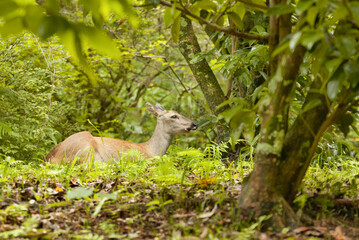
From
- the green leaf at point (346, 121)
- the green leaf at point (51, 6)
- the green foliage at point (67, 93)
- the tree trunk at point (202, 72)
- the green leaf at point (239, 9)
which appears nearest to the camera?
the green leaf at point (51, 6)

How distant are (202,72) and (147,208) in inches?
119

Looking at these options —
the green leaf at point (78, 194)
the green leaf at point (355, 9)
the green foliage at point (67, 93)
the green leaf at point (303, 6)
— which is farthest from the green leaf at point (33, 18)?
the green leaf at point (78, 194)

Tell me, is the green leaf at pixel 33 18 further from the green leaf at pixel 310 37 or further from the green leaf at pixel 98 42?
the green leaf at pixel 310 37

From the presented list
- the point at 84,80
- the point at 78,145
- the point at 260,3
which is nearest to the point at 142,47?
the point at 84,80

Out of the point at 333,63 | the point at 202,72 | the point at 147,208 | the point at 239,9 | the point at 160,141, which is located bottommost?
the point at 160,141

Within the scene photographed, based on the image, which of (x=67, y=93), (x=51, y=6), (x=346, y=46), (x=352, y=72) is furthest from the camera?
(x=67, y=93)

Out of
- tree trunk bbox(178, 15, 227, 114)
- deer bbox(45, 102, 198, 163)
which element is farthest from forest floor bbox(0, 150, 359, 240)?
deer bbox(45, 102, 198, 163)

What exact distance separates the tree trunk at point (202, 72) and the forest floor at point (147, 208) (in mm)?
2003

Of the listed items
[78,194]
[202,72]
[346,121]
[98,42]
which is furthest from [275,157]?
[202,72]

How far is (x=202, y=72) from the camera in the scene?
552cm

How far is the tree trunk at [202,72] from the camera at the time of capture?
5453 mm

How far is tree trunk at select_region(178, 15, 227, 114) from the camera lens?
5.45 meters

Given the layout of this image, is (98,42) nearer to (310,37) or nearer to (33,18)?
(33,18)

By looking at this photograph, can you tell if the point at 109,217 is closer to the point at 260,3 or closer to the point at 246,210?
the point at 246,210
